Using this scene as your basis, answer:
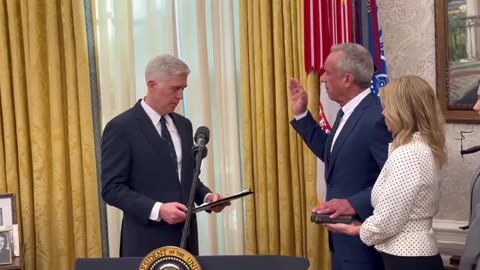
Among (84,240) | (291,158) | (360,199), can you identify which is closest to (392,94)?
(360,199)

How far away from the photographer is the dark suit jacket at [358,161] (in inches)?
116

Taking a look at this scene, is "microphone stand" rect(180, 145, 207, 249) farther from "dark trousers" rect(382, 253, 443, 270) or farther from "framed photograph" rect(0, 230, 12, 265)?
"framed photograph" rect(0, 230, 12, 265)

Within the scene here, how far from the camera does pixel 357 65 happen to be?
10.1 feet

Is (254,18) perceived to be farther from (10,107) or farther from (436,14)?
(10,107)

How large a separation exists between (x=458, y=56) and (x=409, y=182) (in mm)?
1270

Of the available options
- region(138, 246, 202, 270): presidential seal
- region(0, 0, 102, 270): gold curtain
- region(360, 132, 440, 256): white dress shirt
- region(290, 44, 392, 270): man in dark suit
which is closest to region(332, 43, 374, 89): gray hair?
region(290, 44, 392, 270): man in dark suit

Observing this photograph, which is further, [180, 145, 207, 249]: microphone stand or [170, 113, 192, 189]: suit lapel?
[170, 113, 192, 189]: suit lapel

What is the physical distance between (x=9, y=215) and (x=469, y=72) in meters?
2.49

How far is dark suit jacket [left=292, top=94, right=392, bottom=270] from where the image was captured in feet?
9.64

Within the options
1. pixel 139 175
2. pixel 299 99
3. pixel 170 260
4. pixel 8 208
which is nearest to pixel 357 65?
pixel 299 99

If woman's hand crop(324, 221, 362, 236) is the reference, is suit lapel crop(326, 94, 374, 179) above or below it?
above

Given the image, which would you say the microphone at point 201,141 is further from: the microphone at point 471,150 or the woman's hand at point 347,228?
the microphone at point 471,150

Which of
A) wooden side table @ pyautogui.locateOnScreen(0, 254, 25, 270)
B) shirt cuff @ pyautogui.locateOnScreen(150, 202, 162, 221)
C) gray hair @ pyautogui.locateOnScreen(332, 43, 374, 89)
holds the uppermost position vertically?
gray hair @ pyautogui.locateOnScreen(332, 43, 374, 89)

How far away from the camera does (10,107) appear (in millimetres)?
4102
